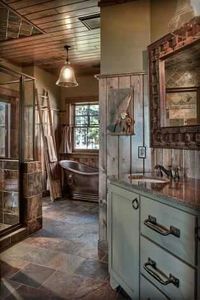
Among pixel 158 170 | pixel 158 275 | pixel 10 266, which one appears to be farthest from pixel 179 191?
pixel 10 266

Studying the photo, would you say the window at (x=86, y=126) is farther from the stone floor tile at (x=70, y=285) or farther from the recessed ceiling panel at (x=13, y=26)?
the stone floor tile at (x=70, y=285)

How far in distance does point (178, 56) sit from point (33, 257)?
7.79ft

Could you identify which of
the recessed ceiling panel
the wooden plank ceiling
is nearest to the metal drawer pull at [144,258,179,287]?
the wooden plank ceiling

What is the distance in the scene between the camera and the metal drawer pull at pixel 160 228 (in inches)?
52.2

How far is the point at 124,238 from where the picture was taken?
184 centimetres

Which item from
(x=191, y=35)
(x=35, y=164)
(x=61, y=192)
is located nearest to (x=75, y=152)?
(x=61, y=192)

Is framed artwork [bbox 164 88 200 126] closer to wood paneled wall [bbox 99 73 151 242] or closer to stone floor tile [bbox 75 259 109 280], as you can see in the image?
wood paneled wall [bbox 99 73 151 242]

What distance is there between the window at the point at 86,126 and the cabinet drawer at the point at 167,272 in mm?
4131

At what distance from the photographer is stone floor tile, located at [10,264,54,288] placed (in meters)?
2.12

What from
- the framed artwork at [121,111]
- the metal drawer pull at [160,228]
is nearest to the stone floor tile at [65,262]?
the metal drawer pull at [160,228]

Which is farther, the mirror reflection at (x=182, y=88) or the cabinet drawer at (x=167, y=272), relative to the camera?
the mirror reflection at (x=182, y=88)

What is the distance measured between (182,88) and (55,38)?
89.9 inches

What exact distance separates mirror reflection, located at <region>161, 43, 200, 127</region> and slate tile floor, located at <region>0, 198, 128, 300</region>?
1.51 meters

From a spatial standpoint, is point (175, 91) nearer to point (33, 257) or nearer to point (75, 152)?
point (33, 257)
